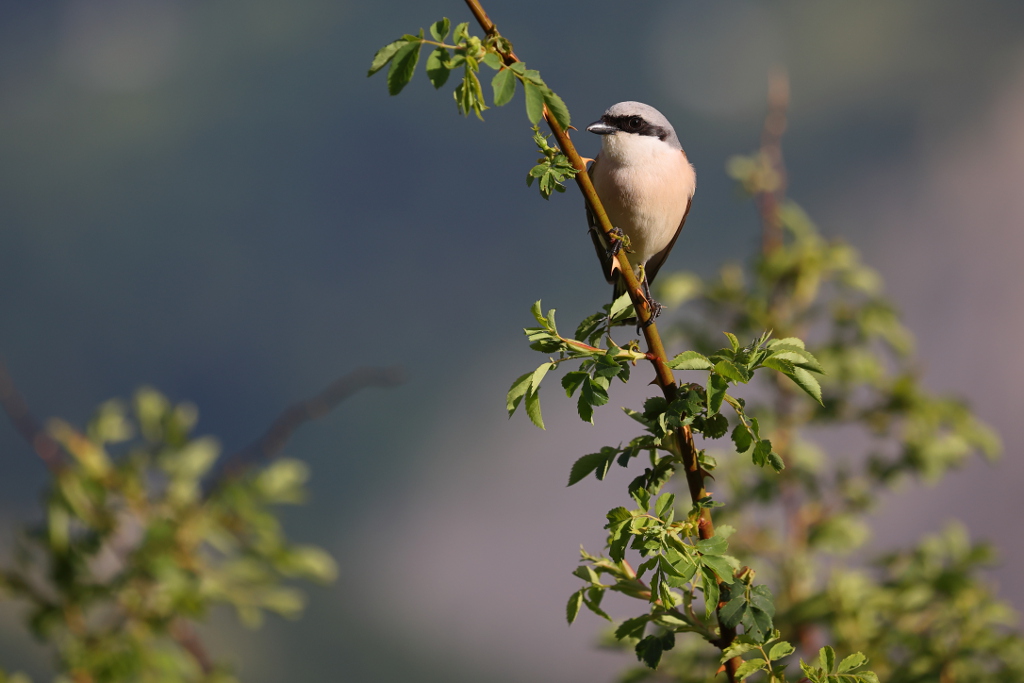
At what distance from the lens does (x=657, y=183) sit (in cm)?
307

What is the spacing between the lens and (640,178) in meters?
3.03

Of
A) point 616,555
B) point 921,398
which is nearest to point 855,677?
point 616,555

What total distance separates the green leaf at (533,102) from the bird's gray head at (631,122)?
1.92 meters

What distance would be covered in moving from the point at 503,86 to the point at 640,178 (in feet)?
5.86

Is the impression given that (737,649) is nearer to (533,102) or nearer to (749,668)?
(749,668)

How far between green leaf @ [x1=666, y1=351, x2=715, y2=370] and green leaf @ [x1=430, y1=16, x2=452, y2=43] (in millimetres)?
683

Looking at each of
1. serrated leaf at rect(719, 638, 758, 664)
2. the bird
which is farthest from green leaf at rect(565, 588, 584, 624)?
the bird

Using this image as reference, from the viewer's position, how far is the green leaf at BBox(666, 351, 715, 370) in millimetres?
1447

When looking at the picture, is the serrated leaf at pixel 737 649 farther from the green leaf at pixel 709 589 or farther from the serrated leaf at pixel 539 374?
the serrated leaf at pixel 539 374

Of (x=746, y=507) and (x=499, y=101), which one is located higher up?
(x=746, y=507)

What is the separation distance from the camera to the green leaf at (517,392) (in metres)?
1.53

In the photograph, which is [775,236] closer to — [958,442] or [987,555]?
[958,442]

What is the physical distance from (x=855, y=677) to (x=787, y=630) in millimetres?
1775

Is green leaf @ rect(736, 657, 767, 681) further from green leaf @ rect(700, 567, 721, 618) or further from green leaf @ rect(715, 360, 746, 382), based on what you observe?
green leaf @ rect(715, 360, 746, 382)
